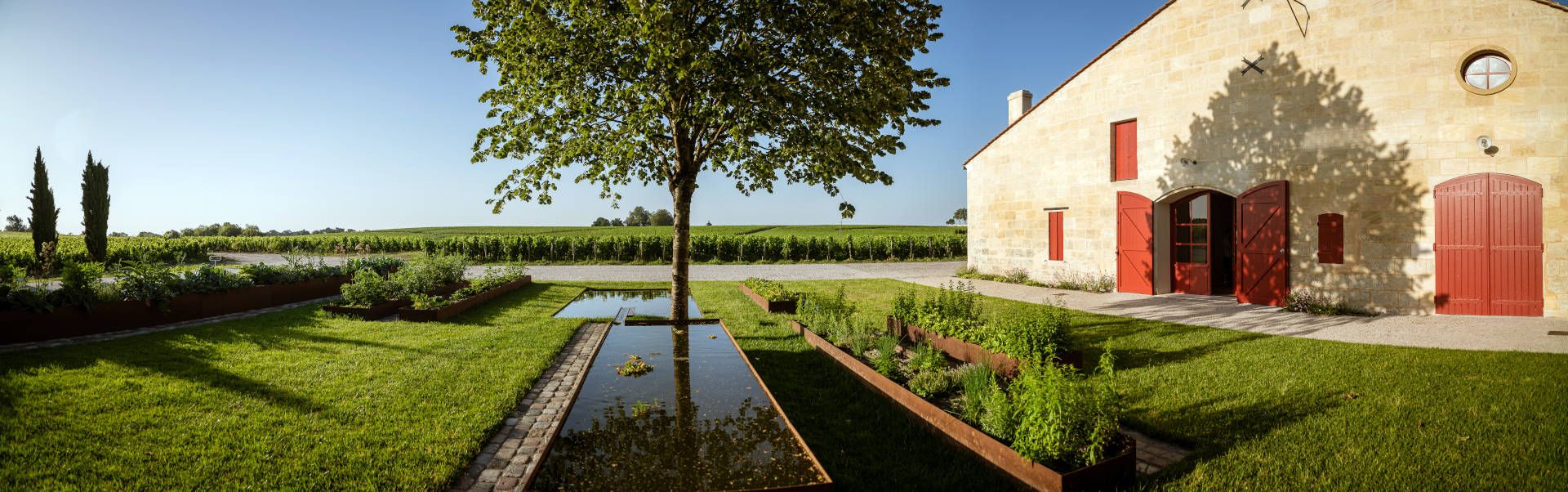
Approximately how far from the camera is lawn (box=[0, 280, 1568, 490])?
146 inches

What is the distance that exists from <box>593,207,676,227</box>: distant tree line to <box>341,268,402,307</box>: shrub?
59694 millimetres

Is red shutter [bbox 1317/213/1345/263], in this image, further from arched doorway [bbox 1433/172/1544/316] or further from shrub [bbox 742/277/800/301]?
shrub [bbox 742/277/800/301]

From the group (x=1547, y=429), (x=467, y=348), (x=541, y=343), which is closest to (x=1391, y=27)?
(x=1547, y=429)

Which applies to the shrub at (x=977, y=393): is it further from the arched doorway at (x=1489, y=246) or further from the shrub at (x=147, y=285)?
the shrub at (x=147, y=285)

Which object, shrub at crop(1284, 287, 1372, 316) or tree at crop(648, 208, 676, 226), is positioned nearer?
shrub at crop(1284, 287, 1372, 316)

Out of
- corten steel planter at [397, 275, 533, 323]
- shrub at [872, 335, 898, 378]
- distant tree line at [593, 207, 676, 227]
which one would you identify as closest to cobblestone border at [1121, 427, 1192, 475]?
shrub at [872, 335, 898, 378]

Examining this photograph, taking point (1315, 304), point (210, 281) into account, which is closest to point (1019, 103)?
point (1315, 304)

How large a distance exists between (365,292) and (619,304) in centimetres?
437

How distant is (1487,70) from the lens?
9.87 m

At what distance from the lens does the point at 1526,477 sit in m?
3.70

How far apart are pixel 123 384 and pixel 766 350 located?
6.02 meters

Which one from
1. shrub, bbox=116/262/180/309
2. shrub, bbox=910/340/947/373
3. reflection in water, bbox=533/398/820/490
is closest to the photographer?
reflection in water, bbox=533/398/820/490

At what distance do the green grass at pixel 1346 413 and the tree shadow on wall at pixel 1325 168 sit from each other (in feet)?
13.4

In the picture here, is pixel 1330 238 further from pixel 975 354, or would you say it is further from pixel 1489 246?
pixel 975 354
